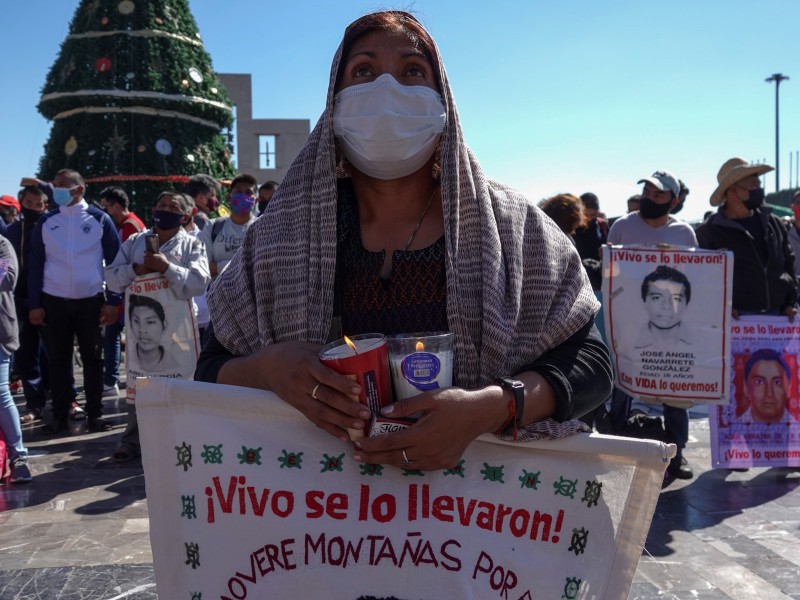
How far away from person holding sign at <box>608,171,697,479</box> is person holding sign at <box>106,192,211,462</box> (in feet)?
10.7

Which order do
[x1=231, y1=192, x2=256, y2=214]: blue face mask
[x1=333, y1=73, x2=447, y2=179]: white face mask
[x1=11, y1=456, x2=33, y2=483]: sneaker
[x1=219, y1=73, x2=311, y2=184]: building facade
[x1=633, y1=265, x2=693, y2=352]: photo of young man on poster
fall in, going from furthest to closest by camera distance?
[x1=219, y1=73, x2=311, y2=184]: building facade → [x1=231, y1=192, x2=256, y2=214]: blue face mask → [x1=11, y1=456, x2=33, y2=483]: sneaker → [x1=633, y1=265, x2=693, y2=352]: photo of young man on poster → [x1=333, y1=73, x2=447, y2=179]: white face mask

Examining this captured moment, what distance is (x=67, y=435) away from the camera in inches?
276

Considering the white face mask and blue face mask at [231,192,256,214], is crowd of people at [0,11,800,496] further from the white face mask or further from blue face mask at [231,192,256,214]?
blue face mask at [231,192,256,214]

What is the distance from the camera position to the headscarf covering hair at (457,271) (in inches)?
63.2

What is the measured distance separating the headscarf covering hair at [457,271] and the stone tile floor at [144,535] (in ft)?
7.71

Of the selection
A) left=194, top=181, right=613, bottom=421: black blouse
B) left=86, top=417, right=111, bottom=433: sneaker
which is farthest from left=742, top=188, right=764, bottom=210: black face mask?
left=86, top=417, right=111, bottom=433: sneaker

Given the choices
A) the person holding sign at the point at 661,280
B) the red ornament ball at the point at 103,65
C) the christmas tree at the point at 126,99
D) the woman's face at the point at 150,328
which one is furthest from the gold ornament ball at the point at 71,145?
the person holding sign at the point at 661,280

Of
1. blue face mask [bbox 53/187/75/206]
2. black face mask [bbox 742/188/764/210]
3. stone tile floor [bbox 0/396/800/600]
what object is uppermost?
blue face mask [bbox 53/187/75/206]

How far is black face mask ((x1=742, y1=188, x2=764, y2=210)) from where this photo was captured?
224 inches

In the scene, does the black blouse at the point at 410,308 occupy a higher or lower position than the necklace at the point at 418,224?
lower

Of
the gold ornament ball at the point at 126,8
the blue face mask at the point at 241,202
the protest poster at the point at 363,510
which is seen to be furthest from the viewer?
the gold ornament ball at the point at 126,8

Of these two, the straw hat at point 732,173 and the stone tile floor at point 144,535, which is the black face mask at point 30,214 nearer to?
the stone tile floor at point 144,535

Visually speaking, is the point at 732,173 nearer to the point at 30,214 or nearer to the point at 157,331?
the point at 157,331

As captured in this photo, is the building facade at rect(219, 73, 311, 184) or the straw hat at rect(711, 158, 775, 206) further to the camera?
the building facade at rect(219, 73, 311, 184)
